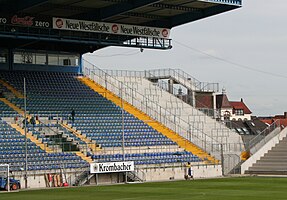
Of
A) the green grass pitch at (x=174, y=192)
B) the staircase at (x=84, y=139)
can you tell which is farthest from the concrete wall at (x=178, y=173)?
the green grass pitch at (x=174, y=192)

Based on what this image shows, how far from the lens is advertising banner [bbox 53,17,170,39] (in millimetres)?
50644

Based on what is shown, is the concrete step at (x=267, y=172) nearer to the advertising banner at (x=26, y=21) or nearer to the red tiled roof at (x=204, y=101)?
the red tiled roof at (x=204, y=101)

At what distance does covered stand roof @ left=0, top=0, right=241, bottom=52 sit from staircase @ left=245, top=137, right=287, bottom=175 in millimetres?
11831

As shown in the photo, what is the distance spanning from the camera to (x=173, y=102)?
63062mm

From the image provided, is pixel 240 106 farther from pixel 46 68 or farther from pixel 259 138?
pixel 46 68

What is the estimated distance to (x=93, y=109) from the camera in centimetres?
5428

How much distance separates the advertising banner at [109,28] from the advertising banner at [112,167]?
1174cm

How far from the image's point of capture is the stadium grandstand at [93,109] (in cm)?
4450

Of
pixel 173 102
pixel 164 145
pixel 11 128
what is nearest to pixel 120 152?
pixel 164 145

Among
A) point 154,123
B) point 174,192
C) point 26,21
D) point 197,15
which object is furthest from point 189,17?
point 174,192

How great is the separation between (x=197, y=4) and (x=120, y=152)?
39.0 feet

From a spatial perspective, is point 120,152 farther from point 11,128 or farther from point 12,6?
point 12,6

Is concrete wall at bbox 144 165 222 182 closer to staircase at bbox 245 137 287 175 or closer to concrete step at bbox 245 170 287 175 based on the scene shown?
concrete step at bbox 245 170 287 175

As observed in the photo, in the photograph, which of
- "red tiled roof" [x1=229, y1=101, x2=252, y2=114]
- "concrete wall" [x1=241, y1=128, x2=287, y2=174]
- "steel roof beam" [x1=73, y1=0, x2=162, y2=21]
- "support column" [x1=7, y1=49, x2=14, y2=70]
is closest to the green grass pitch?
"concrete wall" [x1=241, y1=128, x2=287, y2=174]
